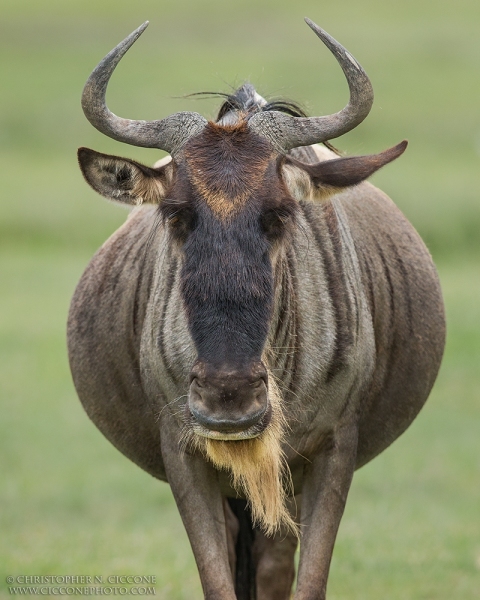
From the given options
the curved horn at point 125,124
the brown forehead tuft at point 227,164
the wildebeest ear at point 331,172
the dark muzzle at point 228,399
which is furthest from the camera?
the curved horn at point 125,124

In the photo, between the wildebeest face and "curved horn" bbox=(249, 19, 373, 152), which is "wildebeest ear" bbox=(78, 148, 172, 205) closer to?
the wildebeest face

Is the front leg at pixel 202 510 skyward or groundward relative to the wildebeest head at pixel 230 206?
groundward

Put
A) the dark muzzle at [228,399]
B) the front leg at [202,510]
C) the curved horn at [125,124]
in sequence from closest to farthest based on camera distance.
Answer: the dark muzzle at [228,399] → the curved horn at [125,124] → the front leg at [202,510]

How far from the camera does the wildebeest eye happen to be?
5121mm

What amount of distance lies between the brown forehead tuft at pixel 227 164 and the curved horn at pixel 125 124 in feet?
0.40

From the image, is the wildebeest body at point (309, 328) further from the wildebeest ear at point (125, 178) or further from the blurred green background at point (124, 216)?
the blurred green background at point (124, 216)

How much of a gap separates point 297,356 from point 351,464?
662 millimetres

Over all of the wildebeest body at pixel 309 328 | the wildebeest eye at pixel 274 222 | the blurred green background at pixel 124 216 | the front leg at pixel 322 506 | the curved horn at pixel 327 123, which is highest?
the curved horn at pixel 327 123

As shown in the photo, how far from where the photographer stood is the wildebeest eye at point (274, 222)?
512 centimetres

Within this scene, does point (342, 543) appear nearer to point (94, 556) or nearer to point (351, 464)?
point (94, 556)

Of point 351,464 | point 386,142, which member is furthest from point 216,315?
point 386,142

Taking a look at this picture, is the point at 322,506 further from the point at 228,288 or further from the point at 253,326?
the point at 228,288

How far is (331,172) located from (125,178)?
94 centimetres

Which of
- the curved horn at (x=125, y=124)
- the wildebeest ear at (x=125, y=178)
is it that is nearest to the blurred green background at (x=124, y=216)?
the curved horn at (x=125, y=124)
